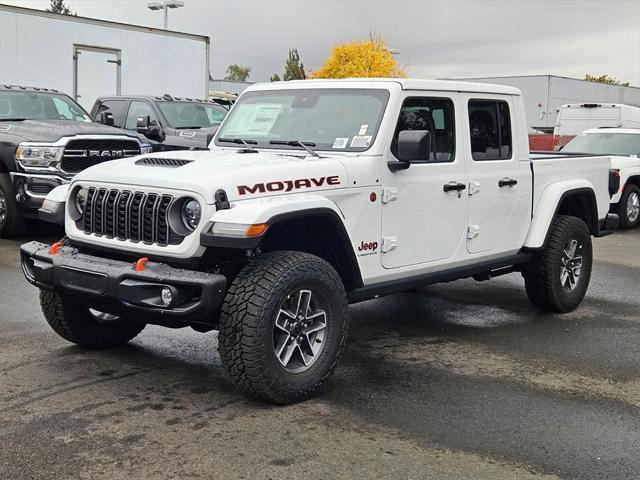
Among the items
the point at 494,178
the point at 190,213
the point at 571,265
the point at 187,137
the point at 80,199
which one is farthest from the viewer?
the point at 187,137

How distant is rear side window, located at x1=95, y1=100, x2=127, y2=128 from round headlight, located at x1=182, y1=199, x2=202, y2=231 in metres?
9.62

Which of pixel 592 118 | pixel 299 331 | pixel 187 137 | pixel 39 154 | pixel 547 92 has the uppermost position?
pixel 547 92

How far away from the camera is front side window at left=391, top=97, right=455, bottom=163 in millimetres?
5551

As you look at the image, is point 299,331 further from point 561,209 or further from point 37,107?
point 37,107

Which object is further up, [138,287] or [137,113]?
[137,113]

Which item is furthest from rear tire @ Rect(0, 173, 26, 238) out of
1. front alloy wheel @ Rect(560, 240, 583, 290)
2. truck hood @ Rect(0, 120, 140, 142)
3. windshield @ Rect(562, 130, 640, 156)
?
windshield @ Rect(562, 130, 640, 156)

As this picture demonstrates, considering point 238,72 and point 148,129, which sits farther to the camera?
point 238,72

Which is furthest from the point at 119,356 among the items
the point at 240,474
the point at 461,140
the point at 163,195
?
the point at 461,140

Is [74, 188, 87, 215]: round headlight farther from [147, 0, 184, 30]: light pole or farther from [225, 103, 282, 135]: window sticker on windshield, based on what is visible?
[147, 0, 184, 30]: light pole

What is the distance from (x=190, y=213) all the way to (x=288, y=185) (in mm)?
595

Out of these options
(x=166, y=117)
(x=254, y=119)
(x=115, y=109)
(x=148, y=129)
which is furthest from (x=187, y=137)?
(x=254, y=119)

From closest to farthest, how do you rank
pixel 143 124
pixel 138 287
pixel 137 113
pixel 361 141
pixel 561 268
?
pixel 138 287 → pixel 361 141 → pixel 561 268 → pixel 143 124 → pixel 137 113

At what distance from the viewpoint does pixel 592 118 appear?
856 inches

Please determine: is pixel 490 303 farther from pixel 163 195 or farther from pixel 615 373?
pixel 163 195
